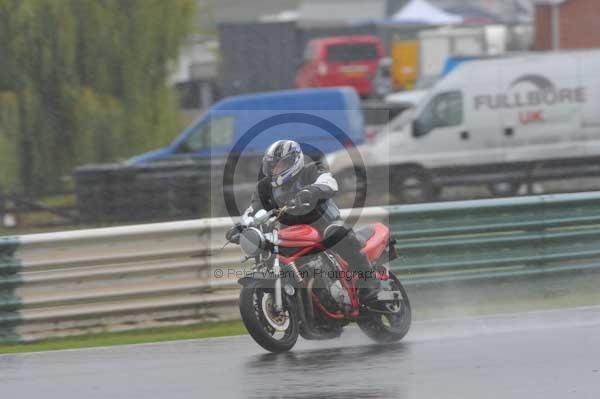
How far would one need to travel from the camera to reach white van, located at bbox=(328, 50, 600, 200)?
739 inches

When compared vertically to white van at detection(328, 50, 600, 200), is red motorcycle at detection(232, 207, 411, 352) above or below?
below

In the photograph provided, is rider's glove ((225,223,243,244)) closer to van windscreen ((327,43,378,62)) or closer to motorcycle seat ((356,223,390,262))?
motorcycle seat ((356,223,390,262))

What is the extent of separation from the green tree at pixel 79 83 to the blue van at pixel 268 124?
119 centimetres

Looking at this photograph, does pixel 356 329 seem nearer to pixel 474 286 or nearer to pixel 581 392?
pixel 474 286

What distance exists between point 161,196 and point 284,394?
1092 centimetres

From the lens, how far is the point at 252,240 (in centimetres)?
750

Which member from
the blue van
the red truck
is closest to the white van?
the blue van

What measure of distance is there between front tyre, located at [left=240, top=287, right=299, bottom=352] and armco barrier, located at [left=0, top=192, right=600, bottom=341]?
1.87 meters

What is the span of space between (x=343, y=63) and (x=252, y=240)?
28.1 meters

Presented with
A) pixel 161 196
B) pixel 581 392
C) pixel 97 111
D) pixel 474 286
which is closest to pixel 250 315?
pixel 581 392

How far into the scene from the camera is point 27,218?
1762 cm

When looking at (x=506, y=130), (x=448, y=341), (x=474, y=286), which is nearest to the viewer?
(x=448, y=341)

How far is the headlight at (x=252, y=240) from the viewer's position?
295 inches

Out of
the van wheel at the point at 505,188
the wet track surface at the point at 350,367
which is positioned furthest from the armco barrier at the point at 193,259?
the van wheel at the point at 505,188
